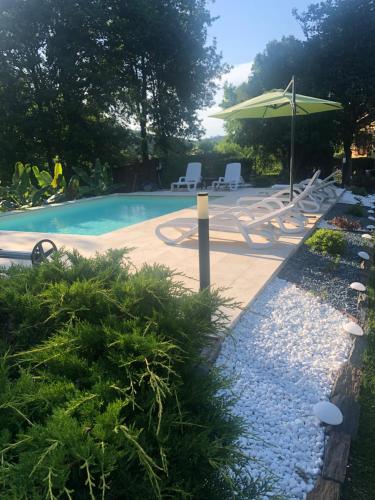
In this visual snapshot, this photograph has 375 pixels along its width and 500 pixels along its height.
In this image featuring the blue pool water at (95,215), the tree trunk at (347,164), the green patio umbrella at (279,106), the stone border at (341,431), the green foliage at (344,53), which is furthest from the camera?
the tree trunk at (347,164)

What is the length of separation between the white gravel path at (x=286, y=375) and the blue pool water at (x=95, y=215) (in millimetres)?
6695

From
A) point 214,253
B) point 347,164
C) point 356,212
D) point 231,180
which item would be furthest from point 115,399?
point 347,164

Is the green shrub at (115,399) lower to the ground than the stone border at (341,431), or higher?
higher

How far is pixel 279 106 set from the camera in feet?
32.1

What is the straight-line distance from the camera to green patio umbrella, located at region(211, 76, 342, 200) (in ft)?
26.9

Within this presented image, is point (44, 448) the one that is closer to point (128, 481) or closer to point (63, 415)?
point (63, 415)

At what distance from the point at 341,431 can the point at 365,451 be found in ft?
0.57

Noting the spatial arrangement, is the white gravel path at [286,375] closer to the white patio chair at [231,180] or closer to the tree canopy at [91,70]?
the white patio chair at [231,180]

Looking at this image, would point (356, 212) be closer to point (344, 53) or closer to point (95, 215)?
point (95, 215)

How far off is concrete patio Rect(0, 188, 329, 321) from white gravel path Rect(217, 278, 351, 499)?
1.17 ft

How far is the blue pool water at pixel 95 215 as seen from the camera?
10.6m

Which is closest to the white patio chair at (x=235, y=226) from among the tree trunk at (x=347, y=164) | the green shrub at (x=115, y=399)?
the green shrub at (x=115, y=399)

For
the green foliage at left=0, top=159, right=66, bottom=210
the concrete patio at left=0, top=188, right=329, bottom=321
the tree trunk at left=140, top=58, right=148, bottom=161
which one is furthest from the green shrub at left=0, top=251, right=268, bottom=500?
the tree trunk at left=140, top=58, right=148, bottom=161

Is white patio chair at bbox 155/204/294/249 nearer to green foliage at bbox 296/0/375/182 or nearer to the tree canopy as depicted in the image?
green foliage at bbox 296/0/375/182
